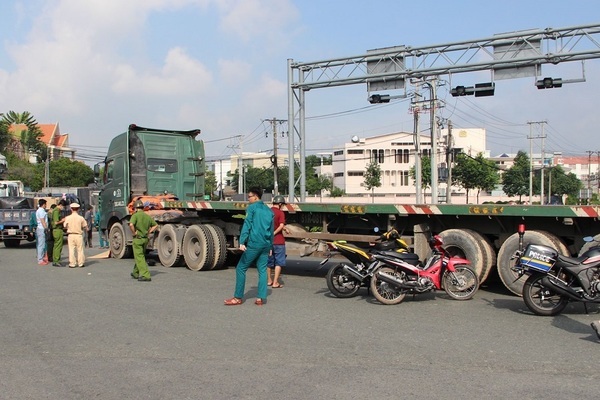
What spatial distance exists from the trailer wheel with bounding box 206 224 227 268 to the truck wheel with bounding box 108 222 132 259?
3.59 meters

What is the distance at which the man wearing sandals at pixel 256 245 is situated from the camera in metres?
8.73

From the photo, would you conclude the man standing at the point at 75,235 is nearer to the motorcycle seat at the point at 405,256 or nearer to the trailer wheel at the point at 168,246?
the trailer wheel at the point at 168,246

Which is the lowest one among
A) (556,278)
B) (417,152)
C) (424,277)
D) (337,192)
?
(424,277)

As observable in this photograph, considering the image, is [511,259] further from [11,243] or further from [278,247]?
[11,243]

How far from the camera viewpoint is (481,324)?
741cm

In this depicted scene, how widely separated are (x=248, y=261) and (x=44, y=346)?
3059mm

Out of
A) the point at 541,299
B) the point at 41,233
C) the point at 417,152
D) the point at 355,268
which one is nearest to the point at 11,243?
the point at 41,233

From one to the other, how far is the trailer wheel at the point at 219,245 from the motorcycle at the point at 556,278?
7095 millimetres

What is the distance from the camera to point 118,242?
53.8 feet

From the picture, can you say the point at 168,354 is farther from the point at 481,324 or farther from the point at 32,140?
the point at 32,140

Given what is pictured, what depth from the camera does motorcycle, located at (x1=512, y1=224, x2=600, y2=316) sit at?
25.0ft

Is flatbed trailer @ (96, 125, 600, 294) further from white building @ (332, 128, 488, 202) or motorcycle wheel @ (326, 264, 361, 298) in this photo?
white building @ (332, 128, 488, 202)

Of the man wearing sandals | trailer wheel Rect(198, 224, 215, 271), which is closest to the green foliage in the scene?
trailer wheel Rect(198, 224, 215, 271)

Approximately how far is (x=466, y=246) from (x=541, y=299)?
196 cm
